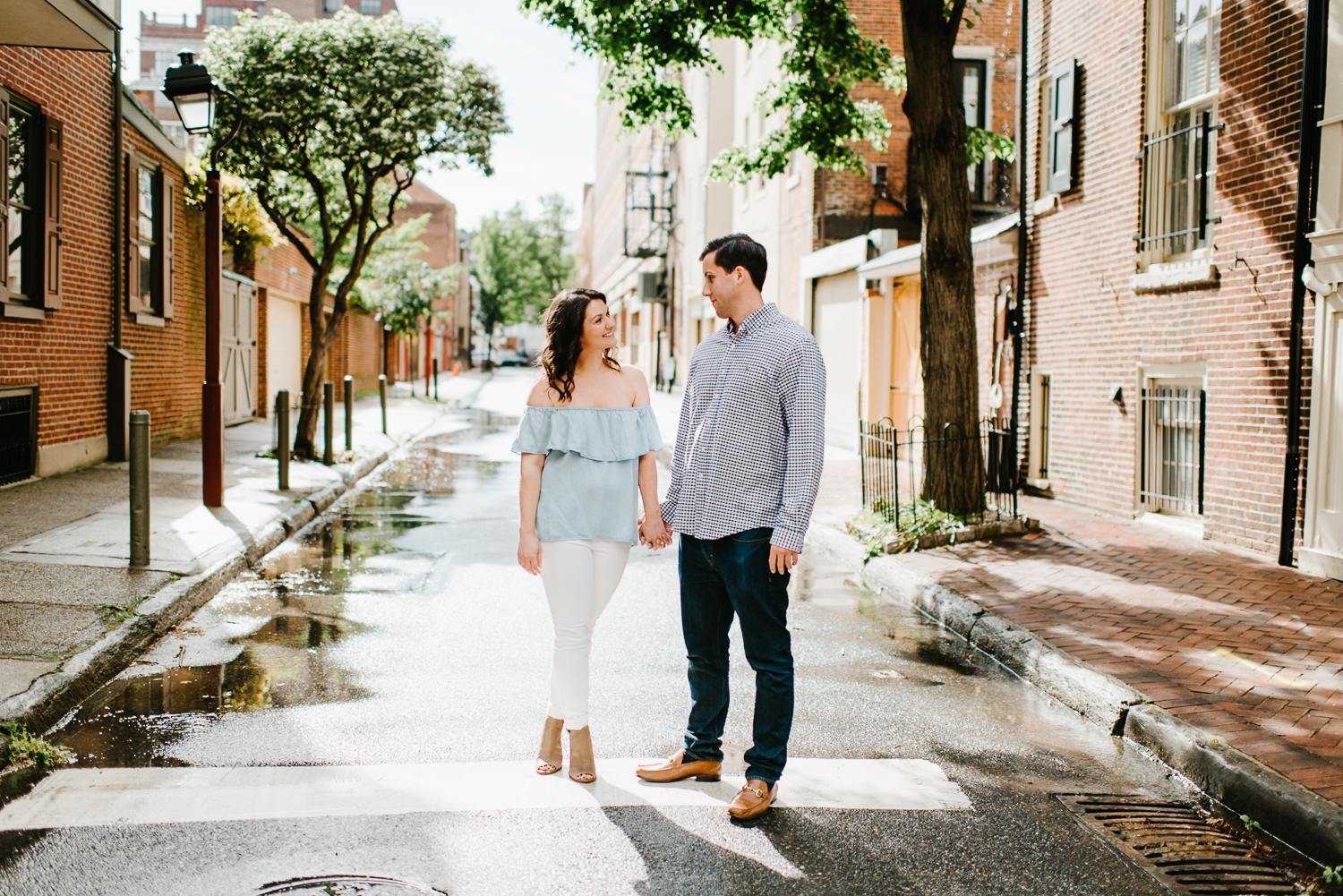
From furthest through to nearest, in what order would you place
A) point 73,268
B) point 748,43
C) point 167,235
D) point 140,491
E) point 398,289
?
point 398,289, point 167,235, point 73,268, point 748,43, point 140,491

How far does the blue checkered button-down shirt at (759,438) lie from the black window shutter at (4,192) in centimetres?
874

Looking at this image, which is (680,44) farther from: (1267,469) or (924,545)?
(1267,469)

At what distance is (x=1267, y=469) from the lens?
8.40 m

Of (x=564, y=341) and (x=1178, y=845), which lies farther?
(x=564, y=341)

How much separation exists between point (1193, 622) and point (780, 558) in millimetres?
3724

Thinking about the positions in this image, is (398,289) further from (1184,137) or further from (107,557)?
(107,557)

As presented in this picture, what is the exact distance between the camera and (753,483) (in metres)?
3.82

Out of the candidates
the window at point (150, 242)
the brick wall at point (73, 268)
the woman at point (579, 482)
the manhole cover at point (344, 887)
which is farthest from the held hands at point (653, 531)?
the window at point (150, 242)

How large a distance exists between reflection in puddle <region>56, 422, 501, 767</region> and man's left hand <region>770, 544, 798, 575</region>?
2309 millimetres

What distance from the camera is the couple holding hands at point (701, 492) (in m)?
3.80

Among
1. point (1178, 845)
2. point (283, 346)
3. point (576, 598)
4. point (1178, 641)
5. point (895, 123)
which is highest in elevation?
point (895, 123)

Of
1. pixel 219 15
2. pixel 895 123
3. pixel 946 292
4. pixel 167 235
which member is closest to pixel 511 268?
pixel 219 15

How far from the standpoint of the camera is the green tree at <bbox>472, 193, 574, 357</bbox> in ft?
268

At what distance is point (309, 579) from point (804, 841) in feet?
17.1
